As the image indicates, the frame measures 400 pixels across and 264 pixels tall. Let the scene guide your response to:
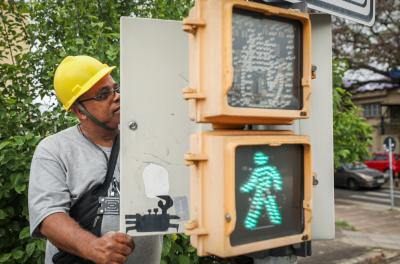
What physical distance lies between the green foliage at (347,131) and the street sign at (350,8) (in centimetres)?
433

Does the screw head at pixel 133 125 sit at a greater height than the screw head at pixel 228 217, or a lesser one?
greater

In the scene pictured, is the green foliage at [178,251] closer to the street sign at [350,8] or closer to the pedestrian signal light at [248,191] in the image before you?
the pedestrian signal light at [248,191]

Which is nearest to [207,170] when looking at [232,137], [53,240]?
[232,137]

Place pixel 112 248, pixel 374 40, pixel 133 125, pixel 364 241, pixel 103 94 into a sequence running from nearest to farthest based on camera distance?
pixel 133 125 → pixel 112 248 → pixel 103 94 → pixel 364 241 → pixel 374 40

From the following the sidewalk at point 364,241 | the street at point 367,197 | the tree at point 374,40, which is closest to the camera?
the sidewalk at point 364,241

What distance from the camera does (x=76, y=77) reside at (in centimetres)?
209

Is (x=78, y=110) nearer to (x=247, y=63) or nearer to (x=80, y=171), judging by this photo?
(x=80, y=171)

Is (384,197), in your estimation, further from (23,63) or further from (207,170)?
(207,170)

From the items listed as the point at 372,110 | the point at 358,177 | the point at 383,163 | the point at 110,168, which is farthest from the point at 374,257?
the point at 372,110

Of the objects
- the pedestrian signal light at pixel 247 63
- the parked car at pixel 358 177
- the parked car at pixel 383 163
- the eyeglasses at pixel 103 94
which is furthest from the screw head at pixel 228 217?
the parked car at pixel 383 163

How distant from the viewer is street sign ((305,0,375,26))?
153 cm

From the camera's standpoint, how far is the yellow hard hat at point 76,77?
6.83 feet

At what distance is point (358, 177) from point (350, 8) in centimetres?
1965

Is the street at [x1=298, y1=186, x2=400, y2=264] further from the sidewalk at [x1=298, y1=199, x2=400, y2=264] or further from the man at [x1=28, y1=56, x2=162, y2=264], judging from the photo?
the man at [x1=28, y1=56, x2=162, y2=264]
